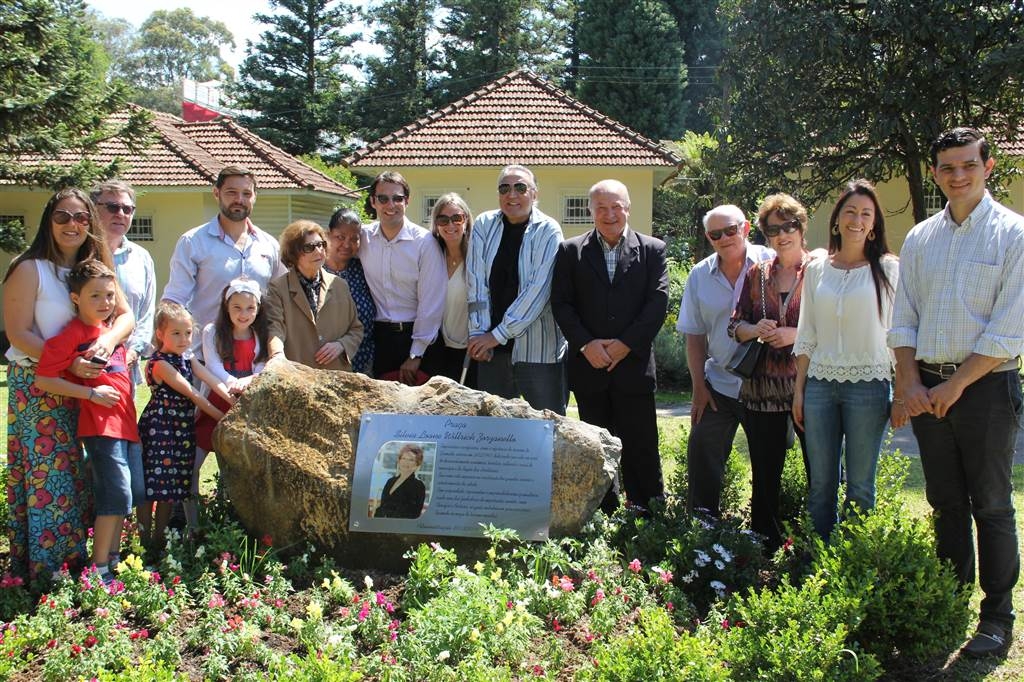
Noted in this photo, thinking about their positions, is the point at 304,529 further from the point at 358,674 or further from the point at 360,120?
the point at 360,120

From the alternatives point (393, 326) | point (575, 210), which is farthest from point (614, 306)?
point (575, 210)

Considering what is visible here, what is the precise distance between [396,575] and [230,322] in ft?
5.82

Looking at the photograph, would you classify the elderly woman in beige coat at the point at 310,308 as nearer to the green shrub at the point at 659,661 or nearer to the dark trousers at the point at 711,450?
the dark trousers at the point at 711,450

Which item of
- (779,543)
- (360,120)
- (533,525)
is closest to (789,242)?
(779,543)

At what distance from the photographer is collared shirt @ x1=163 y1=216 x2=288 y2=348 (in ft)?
17.7

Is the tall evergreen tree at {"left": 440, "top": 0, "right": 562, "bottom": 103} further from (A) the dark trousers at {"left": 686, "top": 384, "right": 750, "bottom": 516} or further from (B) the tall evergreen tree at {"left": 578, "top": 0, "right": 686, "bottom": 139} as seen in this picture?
(A) the dark trousers at {"left": 686, "top": 384, "right": 750, "bottom": 516}

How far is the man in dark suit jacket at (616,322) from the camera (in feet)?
17.9

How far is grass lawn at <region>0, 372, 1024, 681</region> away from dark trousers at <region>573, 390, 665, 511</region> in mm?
948

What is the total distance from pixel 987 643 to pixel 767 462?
55.9 inches

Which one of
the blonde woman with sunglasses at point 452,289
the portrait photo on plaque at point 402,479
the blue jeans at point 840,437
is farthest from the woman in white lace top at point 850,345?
the blonde woman with sunglasses at point 452,289

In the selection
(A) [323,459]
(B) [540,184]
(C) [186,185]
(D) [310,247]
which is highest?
(B) [540,184]

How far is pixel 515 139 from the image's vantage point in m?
19.5

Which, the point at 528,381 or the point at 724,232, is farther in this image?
the point at 528,381

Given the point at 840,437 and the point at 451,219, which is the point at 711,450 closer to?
the point at 840,437
